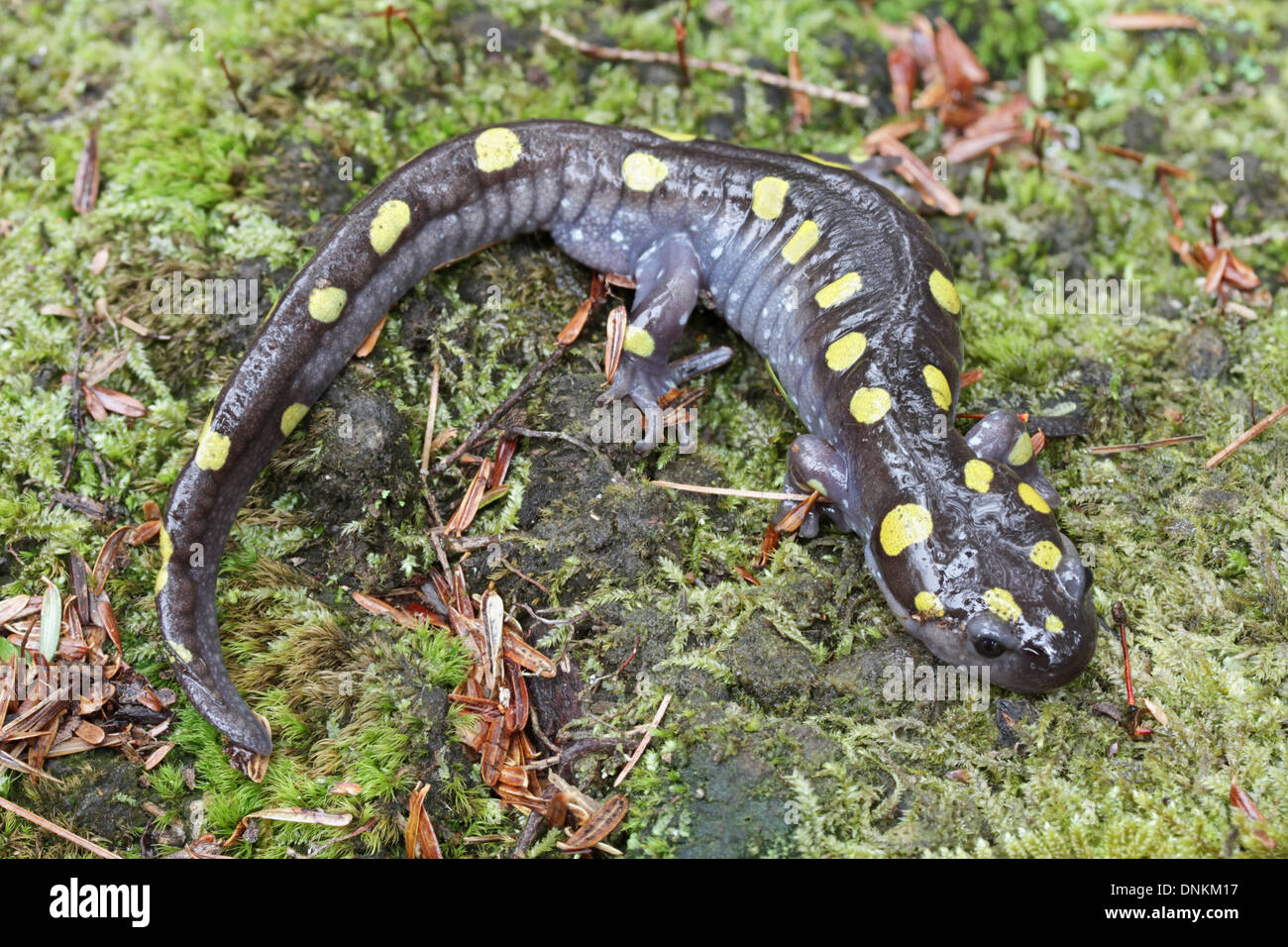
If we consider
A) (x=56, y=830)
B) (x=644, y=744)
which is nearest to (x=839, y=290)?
(x=644, y=744)

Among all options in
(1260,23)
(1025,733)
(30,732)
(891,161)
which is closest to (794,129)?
(891,161)

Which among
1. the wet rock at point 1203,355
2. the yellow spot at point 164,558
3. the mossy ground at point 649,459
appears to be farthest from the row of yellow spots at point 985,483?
the yellow spot at point 164,558

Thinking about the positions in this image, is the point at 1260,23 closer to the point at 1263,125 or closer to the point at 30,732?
the point at 1263,125

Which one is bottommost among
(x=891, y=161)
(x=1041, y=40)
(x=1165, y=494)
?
(x=1165, y=494)

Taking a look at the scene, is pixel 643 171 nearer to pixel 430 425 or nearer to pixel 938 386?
pixel 430 425

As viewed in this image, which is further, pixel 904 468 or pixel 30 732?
pixel 904 468

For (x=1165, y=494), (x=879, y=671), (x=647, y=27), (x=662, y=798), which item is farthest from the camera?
(x=647, y=27)

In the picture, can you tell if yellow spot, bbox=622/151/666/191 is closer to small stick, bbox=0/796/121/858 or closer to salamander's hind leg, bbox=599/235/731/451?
salamander's hind leg, bbox=599/235/731/451
